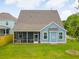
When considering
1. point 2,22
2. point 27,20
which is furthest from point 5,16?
point 27,20

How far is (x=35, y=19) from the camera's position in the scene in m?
50.8

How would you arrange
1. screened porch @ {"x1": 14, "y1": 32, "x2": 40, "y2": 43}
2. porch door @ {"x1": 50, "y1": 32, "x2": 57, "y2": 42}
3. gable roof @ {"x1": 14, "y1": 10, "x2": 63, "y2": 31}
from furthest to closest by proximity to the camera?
gable roof @ {"x1": 14, "y1": 10, "x2": 63, "y2": 31} → screened porch @ {"x1": 14, "y1": 32, "x2": 40, "y2": 43} → porch door @ {"x1": 50, "y1": 32, "x2": 57, "y2": 42}

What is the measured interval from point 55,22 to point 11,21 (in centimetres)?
1919

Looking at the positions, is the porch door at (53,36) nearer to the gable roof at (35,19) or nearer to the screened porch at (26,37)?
the screened porch at (26,37)

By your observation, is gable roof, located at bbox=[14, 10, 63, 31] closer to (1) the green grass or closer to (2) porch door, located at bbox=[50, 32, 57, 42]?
(2) porch door, located at bbox=[50, 32, 57, 42]

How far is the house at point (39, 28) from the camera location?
4597 cm

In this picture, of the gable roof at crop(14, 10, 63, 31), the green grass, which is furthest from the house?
the green grass

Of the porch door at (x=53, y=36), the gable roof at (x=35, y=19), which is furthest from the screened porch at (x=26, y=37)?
the porch door at (x=53, y=36)

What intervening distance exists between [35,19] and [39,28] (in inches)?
163

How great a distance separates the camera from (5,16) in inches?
2552

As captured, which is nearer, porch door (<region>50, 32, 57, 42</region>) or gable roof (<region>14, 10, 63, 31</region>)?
porch door (<region>50, 32, 57, 42</region>)

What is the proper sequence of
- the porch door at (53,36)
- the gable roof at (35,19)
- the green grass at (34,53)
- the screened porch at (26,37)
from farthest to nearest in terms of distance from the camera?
1. the gable roof at (35,19)
2. the screened porch at (26,37)
3. the porch door at (53,36)
4. the green grass at (34,53)

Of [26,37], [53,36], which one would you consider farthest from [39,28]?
[53,36]

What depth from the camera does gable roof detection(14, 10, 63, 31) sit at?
47.9 m
